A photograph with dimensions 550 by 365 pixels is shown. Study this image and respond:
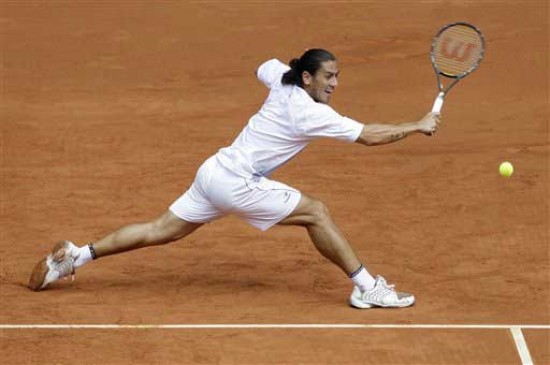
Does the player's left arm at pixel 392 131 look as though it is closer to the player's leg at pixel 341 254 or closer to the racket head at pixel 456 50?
the player's leg at pixel 341 254

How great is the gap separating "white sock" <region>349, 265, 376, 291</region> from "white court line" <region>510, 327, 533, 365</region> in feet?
3.69

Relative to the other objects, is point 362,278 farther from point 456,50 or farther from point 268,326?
point 456,50

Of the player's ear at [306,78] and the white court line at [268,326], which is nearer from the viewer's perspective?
the white court line at [268,326]

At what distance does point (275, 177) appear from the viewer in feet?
45.0

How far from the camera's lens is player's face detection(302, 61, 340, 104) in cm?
1041

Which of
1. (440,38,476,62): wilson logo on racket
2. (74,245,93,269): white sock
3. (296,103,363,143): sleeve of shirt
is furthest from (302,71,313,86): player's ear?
(74,245,93,269): white sock

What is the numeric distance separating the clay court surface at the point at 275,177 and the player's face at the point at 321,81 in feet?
5.29

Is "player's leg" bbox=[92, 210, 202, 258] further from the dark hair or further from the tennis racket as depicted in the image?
the tennis racket

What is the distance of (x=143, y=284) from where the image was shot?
1118cm

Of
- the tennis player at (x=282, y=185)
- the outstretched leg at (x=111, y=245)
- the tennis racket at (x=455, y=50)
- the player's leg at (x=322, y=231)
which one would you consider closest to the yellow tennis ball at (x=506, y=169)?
the tennis racket at (x=455, y=50)

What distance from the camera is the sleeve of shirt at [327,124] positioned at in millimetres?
10203

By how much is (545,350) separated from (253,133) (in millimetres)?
2661

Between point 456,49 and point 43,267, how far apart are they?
148 inches

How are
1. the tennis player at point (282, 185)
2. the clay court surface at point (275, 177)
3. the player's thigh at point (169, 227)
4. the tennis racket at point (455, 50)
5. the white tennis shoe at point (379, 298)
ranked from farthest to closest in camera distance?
1. the tennis racket at point (455, 50)
2. the player's thigh at point (169, 227)
3. the white tennis shoe at point (379, 298)
4. the tennis player at point (282, 185)
5. the clay court surface at point (275, 177)
